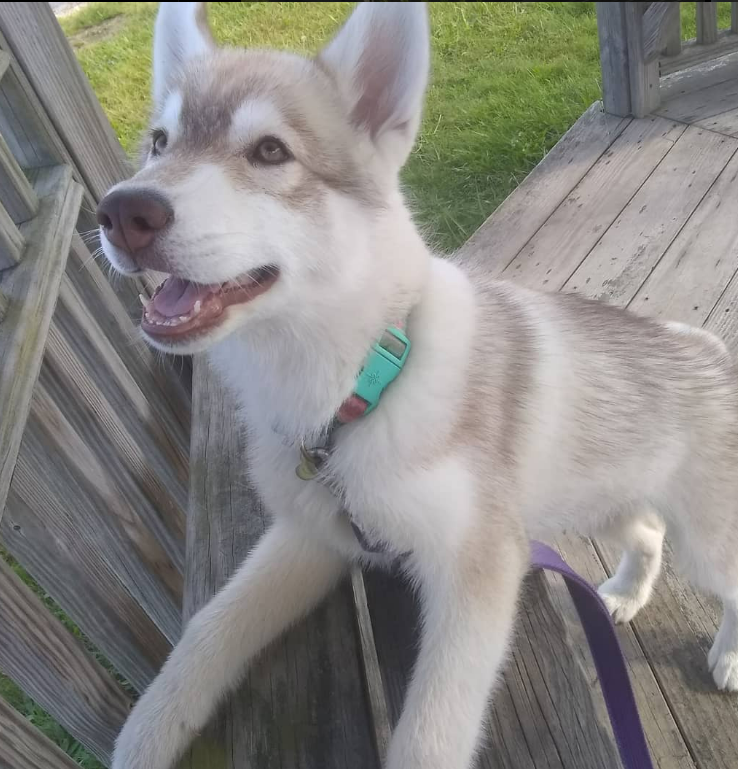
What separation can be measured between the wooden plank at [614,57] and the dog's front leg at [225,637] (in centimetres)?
A: 366

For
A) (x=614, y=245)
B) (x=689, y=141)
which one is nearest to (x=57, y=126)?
(x=614, y=245)

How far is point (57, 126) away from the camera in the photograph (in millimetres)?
1911

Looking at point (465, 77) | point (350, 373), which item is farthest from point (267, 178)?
point (465, 77)

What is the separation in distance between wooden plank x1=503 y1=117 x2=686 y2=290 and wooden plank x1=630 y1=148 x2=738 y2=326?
1.19ft

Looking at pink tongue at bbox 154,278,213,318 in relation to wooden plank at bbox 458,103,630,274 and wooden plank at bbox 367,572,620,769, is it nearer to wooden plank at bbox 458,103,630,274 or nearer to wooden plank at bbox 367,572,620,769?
wooden plank at bbox 367,572,620,769

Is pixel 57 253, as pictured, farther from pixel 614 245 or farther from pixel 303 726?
pixel 614 245

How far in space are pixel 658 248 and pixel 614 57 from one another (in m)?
1.46

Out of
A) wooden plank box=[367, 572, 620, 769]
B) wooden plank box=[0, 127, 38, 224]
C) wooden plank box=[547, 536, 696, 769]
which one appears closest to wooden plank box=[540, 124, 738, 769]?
wooden plank box=[547, 536, 696, 769]

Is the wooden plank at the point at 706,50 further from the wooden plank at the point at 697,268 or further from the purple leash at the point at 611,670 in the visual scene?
the purple leash at the point at 611,670

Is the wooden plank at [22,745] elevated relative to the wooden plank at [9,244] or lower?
lower

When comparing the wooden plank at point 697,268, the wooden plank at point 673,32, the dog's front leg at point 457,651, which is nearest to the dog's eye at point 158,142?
the dog's front leg at point 457,651

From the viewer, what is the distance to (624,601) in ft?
6.85

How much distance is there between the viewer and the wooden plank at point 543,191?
3.48 m

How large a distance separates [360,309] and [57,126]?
1.18m
